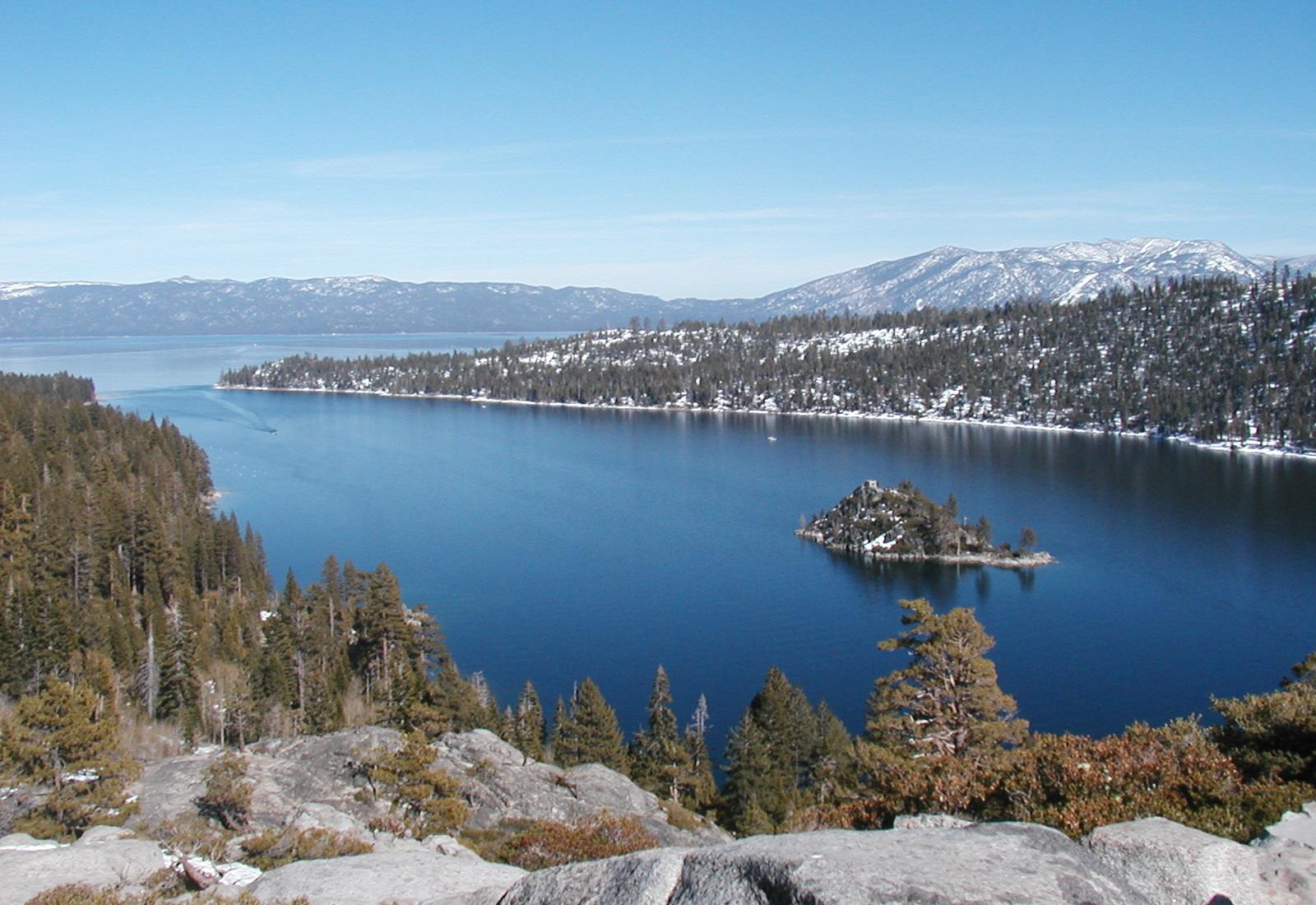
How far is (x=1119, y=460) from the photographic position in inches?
4948

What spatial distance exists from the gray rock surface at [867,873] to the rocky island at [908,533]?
242ft

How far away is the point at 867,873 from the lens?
7.96m

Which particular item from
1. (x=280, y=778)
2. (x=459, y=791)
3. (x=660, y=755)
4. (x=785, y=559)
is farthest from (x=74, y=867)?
(x=785, y=559)

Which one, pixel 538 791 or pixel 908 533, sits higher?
pixel 538 791

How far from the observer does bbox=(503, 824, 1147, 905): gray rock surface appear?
7715mm

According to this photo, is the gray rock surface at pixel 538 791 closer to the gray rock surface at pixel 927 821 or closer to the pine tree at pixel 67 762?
the pine tree at pixel 67 762

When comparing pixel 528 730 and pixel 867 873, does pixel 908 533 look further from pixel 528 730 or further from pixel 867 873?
pixel 867 873

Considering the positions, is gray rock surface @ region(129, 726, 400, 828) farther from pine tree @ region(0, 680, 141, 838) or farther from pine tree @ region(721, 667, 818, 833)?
pine tree @ region(721, 667, 818, 833)

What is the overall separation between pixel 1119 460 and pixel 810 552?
63867 millimetres

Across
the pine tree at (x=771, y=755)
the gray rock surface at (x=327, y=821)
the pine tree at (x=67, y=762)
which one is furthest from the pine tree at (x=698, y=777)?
the pine tree at (x=67, y=762)

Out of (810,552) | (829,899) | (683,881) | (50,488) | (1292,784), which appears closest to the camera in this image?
(829,899)

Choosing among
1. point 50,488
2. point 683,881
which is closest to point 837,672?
point 683,881

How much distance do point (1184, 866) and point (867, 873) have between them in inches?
139

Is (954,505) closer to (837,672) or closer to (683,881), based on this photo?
(837,672)
